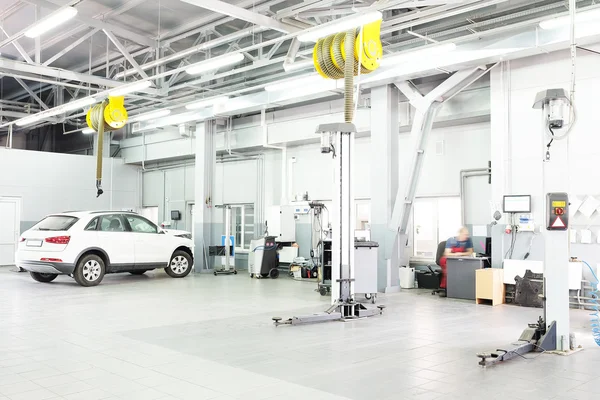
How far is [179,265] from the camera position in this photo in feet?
40.4

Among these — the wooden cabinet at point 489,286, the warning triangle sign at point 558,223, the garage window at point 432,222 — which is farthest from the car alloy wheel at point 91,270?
the warning triangle sign at point 558,223

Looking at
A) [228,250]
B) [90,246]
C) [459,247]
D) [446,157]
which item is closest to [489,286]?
[459,247]

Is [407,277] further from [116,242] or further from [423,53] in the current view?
[116,242]

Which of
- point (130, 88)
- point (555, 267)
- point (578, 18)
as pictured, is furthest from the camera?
point (130, 88)

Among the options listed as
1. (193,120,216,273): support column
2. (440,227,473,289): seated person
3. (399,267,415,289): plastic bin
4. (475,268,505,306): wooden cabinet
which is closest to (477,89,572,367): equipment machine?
(475,268,505,306): wooden cabinet

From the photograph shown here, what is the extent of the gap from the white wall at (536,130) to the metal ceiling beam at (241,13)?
12.7 ft

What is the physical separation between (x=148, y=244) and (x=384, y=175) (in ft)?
16.7

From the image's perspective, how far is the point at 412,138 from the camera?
997 cm

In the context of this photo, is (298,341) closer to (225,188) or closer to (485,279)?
(485,279)

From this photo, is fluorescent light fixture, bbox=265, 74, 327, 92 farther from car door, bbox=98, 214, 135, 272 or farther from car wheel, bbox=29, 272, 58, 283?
car wheel, bbox=29, 272, 58, 283

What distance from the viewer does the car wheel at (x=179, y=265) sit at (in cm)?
1220

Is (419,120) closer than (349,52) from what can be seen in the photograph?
No

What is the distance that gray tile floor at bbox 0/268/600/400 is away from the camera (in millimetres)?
3969

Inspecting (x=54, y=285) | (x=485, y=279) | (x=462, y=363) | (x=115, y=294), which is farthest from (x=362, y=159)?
(x=462, y=363)
